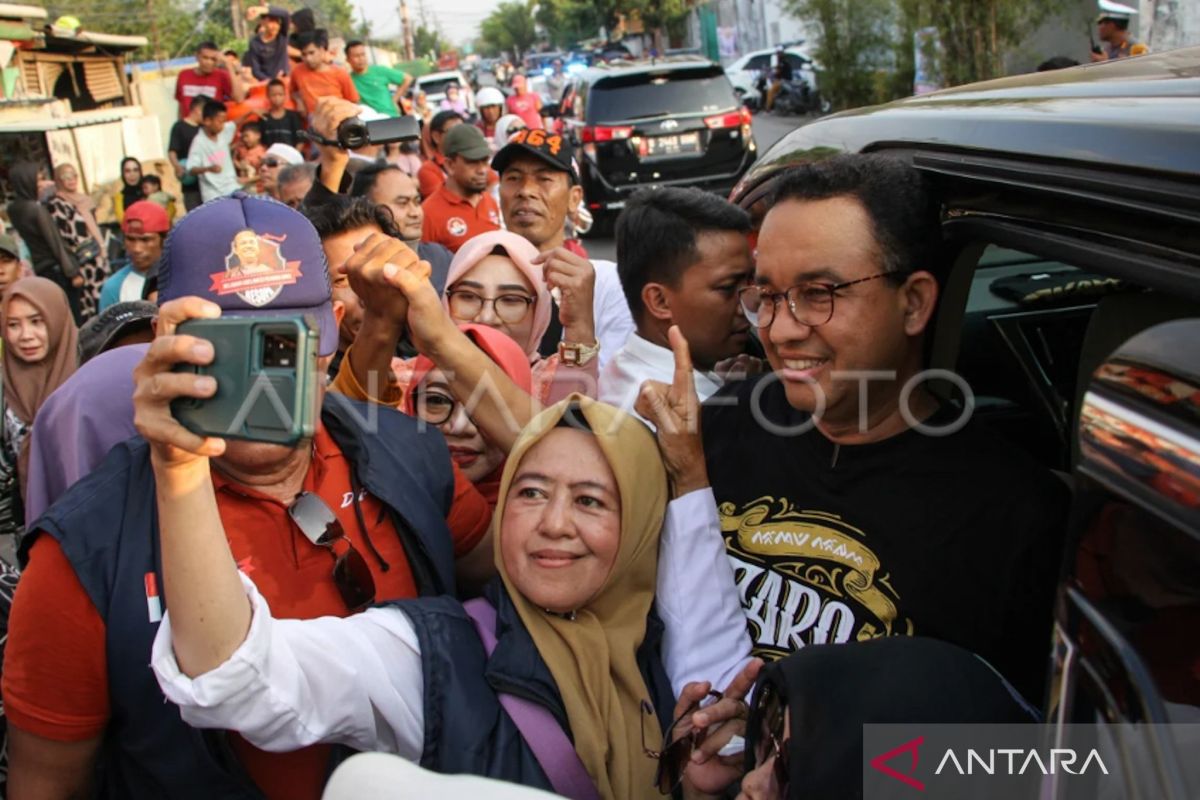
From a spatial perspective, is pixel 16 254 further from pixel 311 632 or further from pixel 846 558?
pixel 846 558

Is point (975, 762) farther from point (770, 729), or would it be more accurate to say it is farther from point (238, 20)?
point (238, 20)

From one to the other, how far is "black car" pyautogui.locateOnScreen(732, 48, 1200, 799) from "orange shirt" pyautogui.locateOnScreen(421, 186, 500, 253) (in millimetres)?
4257

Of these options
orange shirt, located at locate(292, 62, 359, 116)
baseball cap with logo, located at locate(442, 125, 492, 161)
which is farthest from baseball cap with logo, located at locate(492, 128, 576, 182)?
orange shirt, located at locate(292, 62, 359, 116)

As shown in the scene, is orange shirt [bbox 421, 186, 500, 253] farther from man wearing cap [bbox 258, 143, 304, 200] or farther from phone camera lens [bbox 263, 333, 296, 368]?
phone camera lens [bbox 263, 333, 296, 368]

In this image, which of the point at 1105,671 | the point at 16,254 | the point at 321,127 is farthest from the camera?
the point at 16,254

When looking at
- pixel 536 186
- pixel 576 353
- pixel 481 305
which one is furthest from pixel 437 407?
pixel 536 186

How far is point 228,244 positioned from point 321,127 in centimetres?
340

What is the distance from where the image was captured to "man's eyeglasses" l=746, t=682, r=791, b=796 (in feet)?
4.35

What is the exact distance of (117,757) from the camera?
76.1 inches

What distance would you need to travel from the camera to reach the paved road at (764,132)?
1224 cm

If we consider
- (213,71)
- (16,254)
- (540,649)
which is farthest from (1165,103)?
(213,71)

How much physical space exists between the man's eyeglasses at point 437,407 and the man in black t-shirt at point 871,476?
927 millimetres

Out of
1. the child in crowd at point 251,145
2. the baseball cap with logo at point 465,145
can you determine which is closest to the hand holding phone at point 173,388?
the baseball cap with logo at point 465,145

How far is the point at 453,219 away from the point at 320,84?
15.9 feet
